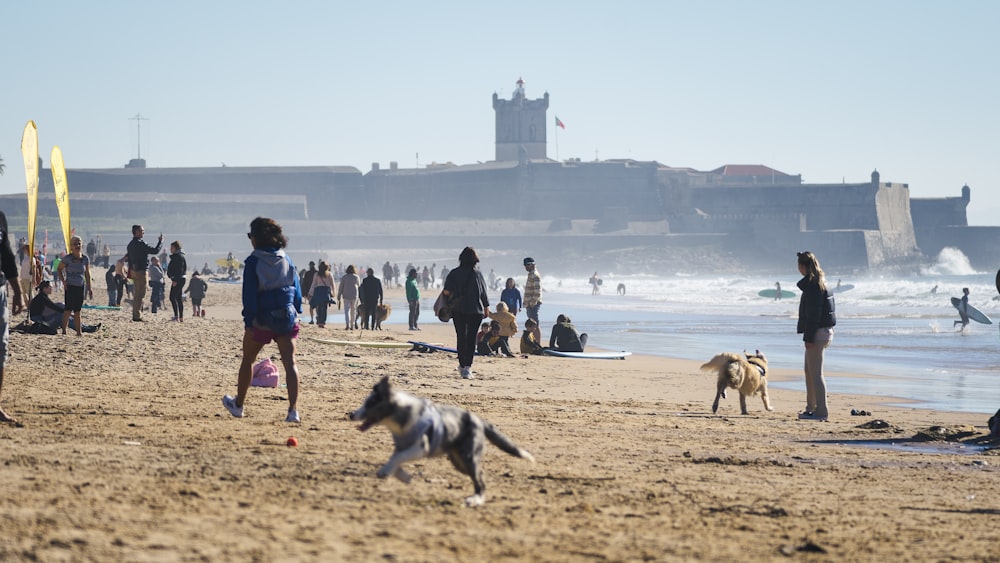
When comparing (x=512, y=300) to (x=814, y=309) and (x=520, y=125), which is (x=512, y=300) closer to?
(x=814, y=309)

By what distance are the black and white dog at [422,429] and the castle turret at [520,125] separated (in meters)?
119

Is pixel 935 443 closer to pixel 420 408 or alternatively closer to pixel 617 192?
pixel 420 408

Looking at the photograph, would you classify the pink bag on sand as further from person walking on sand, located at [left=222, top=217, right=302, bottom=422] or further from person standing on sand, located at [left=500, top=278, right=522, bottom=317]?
person standing on sand, located at [left=500, top=278, right=522, bottom=317]

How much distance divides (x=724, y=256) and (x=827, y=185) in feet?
42.6

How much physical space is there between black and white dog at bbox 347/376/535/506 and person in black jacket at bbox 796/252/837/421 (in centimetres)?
494

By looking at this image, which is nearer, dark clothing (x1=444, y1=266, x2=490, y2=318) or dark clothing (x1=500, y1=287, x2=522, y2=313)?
dark clothing (x1=444, y1=266, x2=490, y2=318)

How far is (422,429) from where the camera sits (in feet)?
15.6

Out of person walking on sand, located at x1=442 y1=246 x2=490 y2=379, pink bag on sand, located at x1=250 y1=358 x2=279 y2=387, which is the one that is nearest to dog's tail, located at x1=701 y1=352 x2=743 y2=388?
person walking on sand, located at x1=442 y1=246 x2=490 y2=379

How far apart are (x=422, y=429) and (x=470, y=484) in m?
0.84

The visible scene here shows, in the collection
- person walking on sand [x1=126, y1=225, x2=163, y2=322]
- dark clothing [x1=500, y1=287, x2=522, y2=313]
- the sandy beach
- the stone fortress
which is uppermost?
the stone fortress

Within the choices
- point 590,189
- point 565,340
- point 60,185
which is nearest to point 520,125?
point 590,189

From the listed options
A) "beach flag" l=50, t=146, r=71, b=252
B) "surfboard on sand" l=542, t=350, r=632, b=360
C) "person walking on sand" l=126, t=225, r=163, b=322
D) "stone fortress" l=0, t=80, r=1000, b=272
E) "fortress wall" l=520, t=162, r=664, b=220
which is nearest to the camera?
A: "beach flag" l=50, t=146, r=71, b=252

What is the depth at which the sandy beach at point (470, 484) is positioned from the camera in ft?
14.1

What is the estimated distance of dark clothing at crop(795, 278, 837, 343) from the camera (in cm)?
941
